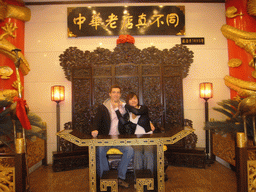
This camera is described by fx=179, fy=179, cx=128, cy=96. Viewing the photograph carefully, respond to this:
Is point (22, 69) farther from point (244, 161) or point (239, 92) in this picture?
point (239, 92)

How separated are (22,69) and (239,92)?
439cm

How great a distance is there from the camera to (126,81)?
3508mm

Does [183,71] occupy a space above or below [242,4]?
below

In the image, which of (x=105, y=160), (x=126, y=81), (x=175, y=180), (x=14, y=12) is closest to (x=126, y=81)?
(x=126, y=81)

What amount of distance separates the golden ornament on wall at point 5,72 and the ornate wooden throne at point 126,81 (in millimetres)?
930

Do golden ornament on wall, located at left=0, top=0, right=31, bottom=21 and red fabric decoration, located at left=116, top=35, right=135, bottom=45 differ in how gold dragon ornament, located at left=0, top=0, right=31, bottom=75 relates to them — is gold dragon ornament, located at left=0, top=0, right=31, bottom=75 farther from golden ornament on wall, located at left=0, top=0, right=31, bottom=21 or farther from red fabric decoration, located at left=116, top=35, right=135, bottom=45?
red fabric decoration, located at left=116, top=35, right=135, bottom=45

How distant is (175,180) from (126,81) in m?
1.91

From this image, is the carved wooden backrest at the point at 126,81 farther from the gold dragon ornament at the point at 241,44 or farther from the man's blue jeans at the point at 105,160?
the man's blue jeans at the point at 105,160

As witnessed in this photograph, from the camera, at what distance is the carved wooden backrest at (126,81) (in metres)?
3.46

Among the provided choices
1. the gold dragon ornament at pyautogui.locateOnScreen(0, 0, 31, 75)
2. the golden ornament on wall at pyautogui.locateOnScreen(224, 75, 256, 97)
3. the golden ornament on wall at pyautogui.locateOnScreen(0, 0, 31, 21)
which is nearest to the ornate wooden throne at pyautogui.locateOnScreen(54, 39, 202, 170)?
the gold dragon ornament at pyautogui.locateOnScreen(0, 0, 31, 75)

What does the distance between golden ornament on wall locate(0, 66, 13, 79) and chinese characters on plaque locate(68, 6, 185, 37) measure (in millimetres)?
1348

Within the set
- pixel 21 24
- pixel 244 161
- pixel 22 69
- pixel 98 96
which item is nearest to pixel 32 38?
pixel 21 24

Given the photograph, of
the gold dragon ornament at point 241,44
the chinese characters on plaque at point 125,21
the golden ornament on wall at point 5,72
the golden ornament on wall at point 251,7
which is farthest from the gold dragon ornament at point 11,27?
the golden ornament on wall at point 251,7

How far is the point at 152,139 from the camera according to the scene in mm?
1967
